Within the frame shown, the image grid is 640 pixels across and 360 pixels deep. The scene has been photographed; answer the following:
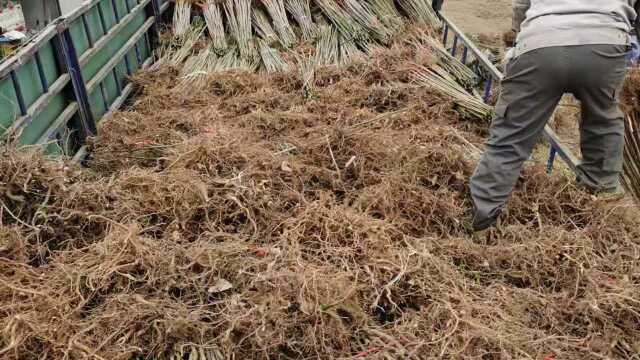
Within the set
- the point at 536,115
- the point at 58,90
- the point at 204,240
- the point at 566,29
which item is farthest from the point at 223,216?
the point at 566,29

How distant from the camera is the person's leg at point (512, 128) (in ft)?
8.71

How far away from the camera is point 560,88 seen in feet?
8.73

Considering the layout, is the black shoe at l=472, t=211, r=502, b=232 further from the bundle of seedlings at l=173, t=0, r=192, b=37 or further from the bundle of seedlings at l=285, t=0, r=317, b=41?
the bundle of seedlings at l=173, t=0, r=192, b=37

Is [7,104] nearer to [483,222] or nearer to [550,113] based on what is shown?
[483,222]

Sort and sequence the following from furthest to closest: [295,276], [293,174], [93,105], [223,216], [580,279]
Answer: [93,105] → [293,174] → [223,216] → [580,279] → [295,276]

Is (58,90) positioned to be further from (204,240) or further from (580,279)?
(580,279)

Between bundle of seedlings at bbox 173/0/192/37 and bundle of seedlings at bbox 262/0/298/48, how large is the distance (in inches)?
33.3

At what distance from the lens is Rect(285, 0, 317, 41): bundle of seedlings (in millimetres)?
5605

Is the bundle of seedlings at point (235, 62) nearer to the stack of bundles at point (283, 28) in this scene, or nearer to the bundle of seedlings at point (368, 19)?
the stack of bundles at point (283, 28)

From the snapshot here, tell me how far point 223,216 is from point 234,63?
267 cm

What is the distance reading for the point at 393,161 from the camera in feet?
10.6

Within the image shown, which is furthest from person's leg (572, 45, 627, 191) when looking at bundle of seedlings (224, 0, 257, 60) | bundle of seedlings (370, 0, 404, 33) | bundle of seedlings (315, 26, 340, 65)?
bundle of seedlings (224, 0, 257, 60)

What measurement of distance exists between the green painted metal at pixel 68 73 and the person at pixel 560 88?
2.36 metres

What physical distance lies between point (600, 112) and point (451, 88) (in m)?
1.66
